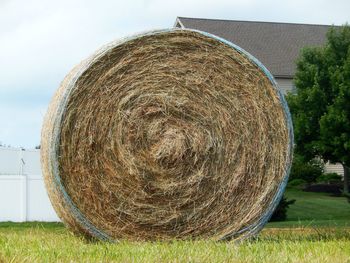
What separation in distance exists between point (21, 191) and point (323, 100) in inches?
447

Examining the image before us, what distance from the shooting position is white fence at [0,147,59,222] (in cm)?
1864

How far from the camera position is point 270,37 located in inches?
1444

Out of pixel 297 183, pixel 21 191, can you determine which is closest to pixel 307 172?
pixel 297 183

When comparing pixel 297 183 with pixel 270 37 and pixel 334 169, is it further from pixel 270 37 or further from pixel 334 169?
pixel 270 37

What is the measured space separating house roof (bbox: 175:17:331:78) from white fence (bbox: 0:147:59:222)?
16.9 m

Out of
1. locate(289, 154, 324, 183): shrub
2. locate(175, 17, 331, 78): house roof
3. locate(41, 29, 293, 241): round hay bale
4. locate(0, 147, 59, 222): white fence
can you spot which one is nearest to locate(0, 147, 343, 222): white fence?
locate(0, 147, 59, 222): white fence

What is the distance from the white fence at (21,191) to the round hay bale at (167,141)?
9446 mm

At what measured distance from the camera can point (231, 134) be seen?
9.56 m

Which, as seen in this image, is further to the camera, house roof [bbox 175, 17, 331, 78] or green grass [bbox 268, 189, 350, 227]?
house roof [bbox 175, 17, 331, 78]

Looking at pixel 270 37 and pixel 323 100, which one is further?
pixel 270 37

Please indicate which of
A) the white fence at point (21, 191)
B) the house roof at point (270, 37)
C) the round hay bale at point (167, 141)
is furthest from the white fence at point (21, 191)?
the house roof at point (270, 37)

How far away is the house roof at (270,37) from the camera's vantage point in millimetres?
34812

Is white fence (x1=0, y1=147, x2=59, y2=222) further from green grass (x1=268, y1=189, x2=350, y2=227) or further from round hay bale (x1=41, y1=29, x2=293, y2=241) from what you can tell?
round hay bale (x1=41, y1=29, x2=293, y2=241)

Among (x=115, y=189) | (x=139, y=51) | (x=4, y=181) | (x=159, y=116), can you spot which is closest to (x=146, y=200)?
(x=115, y=189)
